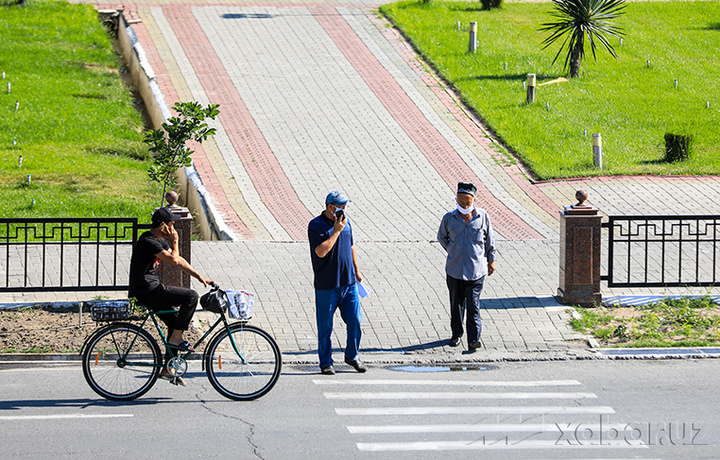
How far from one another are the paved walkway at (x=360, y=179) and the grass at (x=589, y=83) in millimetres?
791

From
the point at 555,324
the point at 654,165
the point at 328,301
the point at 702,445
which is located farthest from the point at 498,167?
the point at 702,445

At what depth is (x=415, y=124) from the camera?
2236cm

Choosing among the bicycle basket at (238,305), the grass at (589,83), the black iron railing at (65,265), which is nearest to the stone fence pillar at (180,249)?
the black iron railing at (65,265)

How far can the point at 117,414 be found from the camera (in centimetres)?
798

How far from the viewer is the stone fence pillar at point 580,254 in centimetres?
1145

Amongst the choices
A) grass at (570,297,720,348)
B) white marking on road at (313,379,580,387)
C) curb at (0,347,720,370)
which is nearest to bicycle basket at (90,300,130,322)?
curb at (0,347,720,370)

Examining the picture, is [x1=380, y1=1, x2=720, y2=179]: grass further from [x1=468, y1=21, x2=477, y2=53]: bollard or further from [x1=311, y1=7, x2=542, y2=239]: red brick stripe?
[x1=311, y1=7, x2=542, y2=239]: red brick stripe

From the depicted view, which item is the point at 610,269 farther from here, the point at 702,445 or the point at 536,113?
the point at 536,113

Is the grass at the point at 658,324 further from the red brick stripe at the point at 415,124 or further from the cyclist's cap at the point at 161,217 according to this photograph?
the cyclist's cap at the point at 161,217

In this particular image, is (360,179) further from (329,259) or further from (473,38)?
(329,259)

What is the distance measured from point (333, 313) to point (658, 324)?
13.3 ft

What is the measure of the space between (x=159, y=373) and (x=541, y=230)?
30.4 feet

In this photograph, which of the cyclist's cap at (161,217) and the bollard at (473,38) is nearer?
the cyclist's cap at (161,217)

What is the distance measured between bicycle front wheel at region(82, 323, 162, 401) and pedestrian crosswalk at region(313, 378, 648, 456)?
5.36 feet
